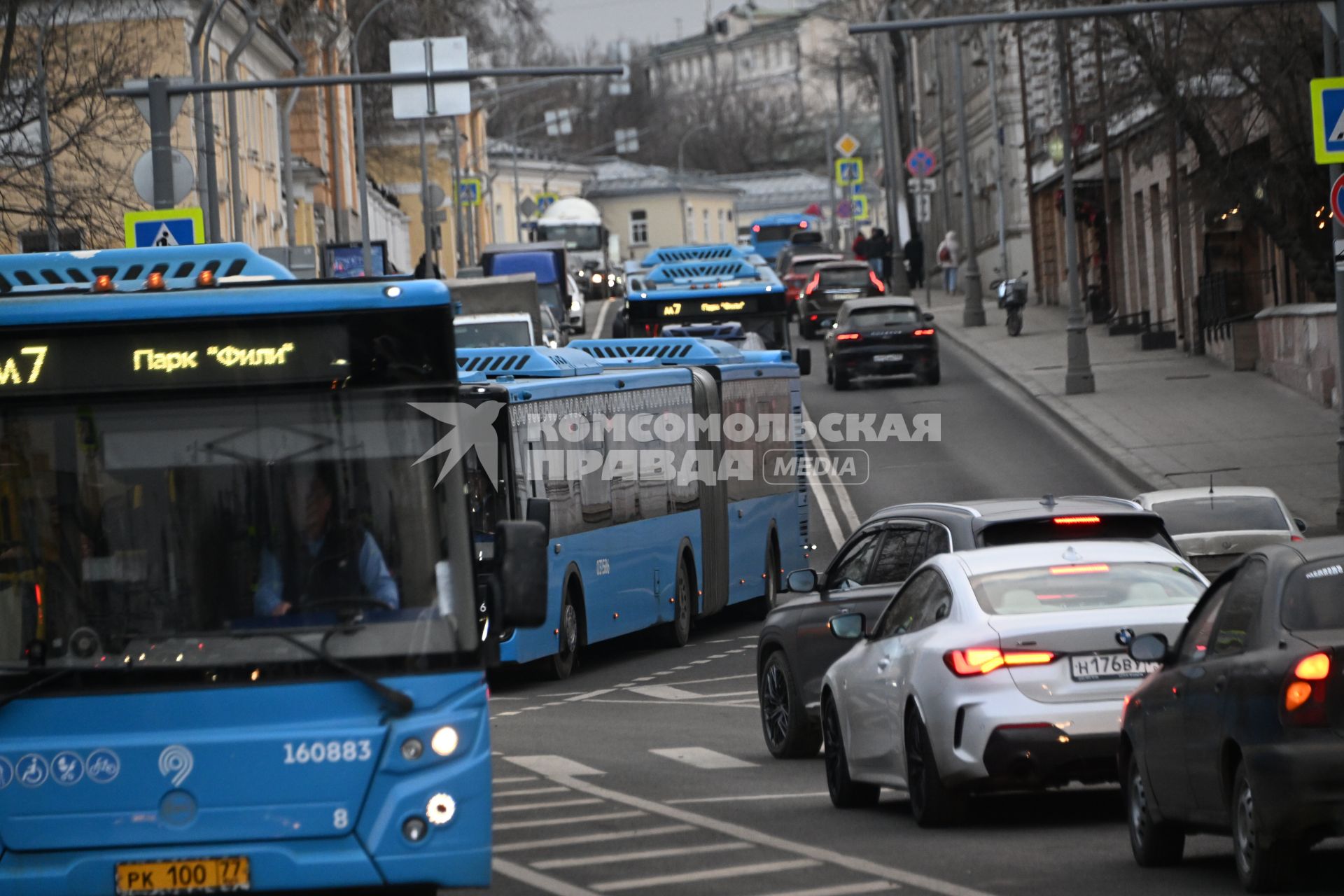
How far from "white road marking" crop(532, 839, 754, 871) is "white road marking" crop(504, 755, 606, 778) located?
3.09 metres

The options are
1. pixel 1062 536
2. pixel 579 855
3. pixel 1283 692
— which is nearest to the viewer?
pixel 1283 692

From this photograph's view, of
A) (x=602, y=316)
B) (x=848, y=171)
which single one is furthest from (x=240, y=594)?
(x=848, y=171)

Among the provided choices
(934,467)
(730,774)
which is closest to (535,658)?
(730,774)

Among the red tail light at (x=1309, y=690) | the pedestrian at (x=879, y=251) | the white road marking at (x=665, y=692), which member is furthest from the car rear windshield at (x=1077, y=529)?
the pedestrian at (x=879, y=251)

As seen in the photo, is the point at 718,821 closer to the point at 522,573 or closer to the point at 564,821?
the point at 564,821

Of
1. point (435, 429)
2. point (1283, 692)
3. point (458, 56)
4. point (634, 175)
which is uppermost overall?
point (634, 175)

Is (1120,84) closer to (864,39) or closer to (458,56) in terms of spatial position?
(458,56)

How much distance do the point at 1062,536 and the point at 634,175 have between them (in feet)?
473

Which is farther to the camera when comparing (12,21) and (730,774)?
(12,21)

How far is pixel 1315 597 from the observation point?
7.86m

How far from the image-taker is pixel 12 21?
25.1m

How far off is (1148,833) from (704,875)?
1857 mm

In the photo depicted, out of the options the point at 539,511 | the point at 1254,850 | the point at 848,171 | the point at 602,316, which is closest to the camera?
the point at 1254,850

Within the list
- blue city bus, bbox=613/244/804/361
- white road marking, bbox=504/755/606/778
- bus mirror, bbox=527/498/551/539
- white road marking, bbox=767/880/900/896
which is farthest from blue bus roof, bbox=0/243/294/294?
blue city bus, bbox=613/244/804/361
